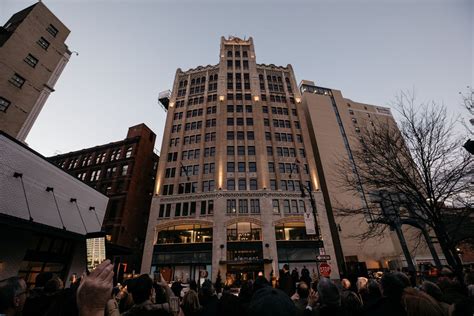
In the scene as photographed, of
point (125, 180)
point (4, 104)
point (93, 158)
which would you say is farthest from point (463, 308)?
point (93, 158)

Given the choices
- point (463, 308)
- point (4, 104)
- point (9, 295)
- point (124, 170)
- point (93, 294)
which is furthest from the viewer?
point (124, 170)

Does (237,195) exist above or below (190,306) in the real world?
above

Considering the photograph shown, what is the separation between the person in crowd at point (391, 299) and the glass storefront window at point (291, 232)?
28.6m

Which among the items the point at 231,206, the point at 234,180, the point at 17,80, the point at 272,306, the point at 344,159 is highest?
the point at 17,80

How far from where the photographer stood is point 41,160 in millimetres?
15758

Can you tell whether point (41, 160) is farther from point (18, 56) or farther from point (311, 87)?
point (311, 87)

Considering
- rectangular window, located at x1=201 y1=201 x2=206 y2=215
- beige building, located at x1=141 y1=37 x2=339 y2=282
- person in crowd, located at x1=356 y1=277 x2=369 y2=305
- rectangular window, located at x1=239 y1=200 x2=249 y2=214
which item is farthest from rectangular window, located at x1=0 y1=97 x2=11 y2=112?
person in crowd, located at x1=356 y1=277 x2=369 y2=305

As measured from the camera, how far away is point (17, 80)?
20.3m

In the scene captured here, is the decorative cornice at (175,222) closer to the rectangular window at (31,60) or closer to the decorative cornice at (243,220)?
the decorative cornice at (243,220)

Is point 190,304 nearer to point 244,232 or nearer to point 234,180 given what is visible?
point 244,232

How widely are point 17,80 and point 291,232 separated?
3604 cm

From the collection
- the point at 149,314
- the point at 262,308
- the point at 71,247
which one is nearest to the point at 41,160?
the point at 71,247

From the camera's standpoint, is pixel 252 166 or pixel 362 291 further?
pixel 252 166

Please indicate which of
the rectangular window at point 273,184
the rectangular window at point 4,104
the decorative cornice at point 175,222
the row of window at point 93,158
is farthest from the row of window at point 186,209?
the rectangular window at point 4,104
